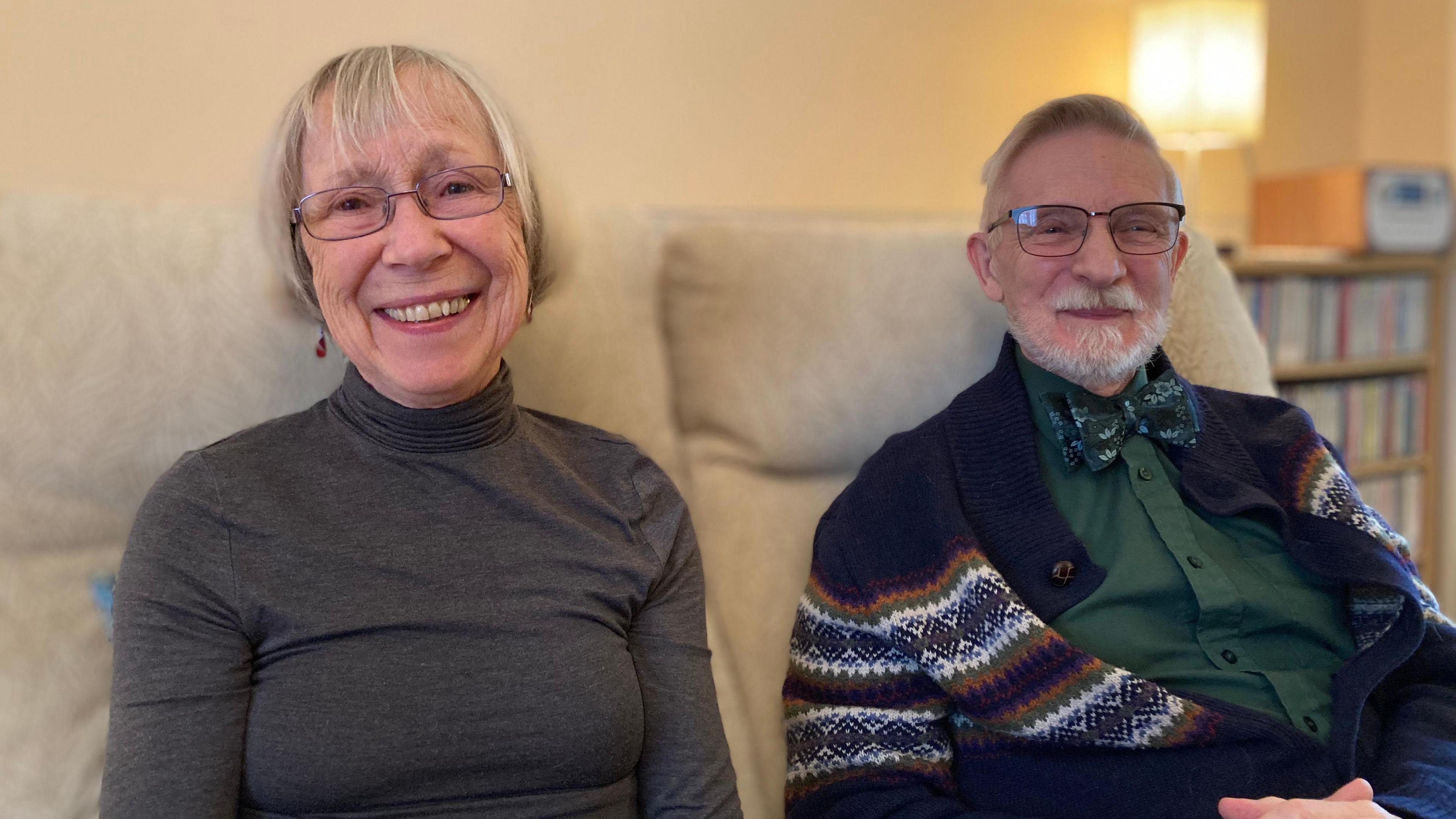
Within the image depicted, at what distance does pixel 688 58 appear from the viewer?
2.47 m

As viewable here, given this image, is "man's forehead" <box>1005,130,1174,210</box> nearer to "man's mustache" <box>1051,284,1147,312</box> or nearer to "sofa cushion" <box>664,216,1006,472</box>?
"man's mustache" <box>1051,284,1147,312</box>

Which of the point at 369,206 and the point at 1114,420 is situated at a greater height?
the point at 369,206

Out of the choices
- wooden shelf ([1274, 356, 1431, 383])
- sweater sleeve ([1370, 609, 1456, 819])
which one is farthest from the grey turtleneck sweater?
wooden shelf ([1274, 356, 1431, 383])

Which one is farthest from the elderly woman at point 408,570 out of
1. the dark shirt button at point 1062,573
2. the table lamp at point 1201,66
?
A: the table lamp at point 1201,66

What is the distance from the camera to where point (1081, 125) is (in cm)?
132

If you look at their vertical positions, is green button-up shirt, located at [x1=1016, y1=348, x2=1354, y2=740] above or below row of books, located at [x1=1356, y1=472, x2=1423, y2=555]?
above

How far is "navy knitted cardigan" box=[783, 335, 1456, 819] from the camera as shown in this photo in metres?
1.16

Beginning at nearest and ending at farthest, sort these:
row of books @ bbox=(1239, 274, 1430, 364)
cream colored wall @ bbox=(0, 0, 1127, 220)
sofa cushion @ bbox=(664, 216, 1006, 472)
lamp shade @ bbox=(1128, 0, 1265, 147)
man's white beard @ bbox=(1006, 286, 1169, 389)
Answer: man's white beard @ bbox=(1006, 286, 1169, 389) → sofa cushion @ bbox=(664, 216, 1006, 472) → cream colored wall @ bbox=(0, 0, 1127, 220) → lamp shade @ bbox=(1128, 0, 1265, 147) → row of books @ bbox=(1239, 274, 1430, 364)

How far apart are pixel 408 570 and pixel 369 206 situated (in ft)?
A: 1.18

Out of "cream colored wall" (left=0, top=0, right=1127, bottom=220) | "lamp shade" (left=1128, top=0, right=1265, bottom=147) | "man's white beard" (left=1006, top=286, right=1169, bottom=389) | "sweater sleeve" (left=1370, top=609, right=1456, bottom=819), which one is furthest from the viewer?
"lamp shade" (left=1128, top=0, right=1265, bottom=147)

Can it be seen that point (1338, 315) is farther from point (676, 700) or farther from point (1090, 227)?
A: point (676, 700)

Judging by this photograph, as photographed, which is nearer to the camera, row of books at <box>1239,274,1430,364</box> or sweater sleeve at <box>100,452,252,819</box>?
sweater sleeve at <box>100,452,252,819</box>

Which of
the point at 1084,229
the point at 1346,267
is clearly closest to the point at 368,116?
the point at 1084,229

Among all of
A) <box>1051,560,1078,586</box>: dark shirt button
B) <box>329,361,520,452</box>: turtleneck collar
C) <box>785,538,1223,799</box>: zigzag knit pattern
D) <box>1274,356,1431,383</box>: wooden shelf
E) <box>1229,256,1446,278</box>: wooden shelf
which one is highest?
<box>329,361,520,452</box>: turtleneck collar
